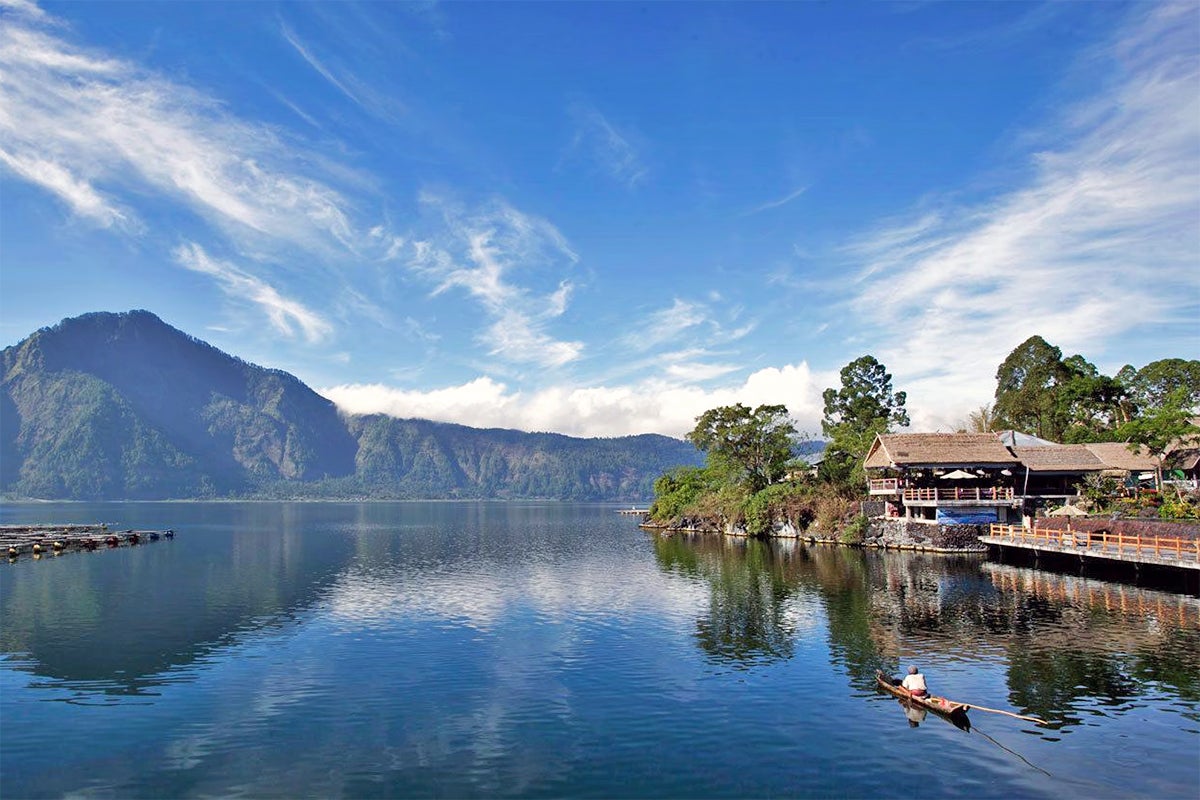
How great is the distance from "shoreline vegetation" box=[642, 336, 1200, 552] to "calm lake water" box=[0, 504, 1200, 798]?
107 feet

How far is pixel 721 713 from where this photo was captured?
2375 cm

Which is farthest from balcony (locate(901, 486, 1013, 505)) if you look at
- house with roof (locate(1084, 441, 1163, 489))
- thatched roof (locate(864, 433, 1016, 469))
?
house with roof (locate(1084, 441, 1163, 489))

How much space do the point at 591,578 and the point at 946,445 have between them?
3822 centimetres

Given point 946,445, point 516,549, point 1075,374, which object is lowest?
point 516,549

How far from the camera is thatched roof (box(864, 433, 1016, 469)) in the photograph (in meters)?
69.7

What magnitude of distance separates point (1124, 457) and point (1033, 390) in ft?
84.7

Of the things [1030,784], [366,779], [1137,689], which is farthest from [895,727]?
[366,779]

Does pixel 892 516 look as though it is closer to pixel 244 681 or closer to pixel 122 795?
pixel 244 681

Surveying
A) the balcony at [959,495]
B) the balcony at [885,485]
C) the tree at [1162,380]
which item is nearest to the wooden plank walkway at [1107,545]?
the balcony at [959,495]

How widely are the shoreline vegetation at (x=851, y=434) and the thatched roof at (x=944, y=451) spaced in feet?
25.0

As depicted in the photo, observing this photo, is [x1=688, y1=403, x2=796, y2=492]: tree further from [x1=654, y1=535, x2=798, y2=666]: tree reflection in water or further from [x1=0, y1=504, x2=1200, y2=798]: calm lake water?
[x1=0, y1=504, x2=1200, y2=798]: calm lake water

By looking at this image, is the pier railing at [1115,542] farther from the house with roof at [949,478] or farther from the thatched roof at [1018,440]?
the thatched roof at [1018,440]

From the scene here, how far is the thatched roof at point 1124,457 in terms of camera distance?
246 feet

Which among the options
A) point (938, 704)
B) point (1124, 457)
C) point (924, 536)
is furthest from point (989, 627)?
point (1124, 457)
